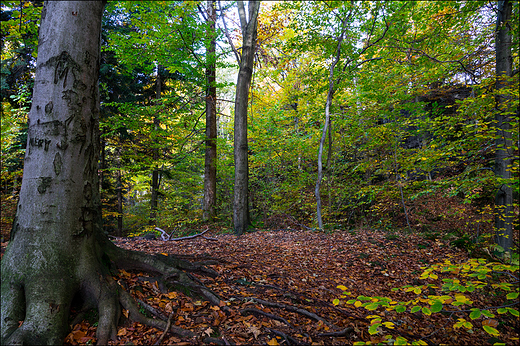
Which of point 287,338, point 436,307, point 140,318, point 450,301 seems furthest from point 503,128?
point 140,318

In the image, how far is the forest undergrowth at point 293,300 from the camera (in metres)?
2.41

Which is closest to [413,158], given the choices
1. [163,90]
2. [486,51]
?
[486,51]

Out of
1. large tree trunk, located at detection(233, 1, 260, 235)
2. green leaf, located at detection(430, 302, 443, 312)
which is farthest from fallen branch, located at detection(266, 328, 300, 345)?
large tree trunk, located at detection(233, 1, 260, 235)

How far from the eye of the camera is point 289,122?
15523mm

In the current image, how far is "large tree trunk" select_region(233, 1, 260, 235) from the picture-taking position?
27.4 ft

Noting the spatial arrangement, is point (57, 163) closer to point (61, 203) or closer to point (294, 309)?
point (61, 203)

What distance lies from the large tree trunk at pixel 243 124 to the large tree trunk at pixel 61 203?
590cm

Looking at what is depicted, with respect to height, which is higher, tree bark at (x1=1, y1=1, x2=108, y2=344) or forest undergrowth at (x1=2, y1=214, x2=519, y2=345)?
tree bark at (x1=1, y1=1, x2=108, y2=344)

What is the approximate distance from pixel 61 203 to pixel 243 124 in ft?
22.4

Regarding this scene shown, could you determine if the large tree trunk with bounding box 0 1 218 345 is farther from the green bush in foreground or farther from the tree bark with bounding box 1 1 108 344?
the green bush in foreground

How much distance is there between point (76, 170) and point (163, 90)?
13.4m

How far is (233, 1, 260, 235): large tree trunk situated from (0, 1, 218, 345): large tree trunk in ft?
19.4

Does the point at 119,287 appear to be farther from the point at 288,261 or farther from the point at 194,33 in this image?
the point at 194,33

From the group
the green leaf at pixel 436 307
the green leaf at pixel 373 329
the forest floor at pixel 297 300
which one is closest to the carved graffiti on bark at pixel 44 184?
the forest floor at pixel 297 300
